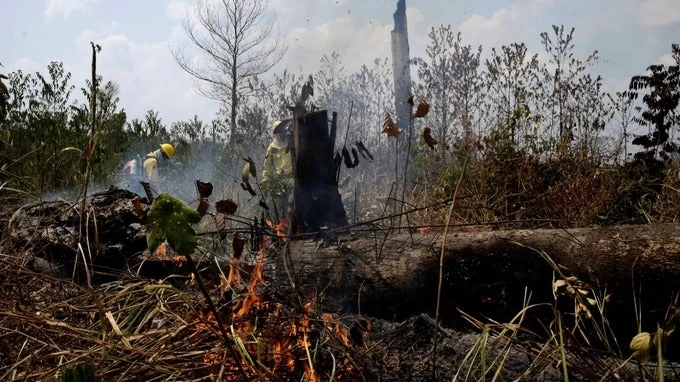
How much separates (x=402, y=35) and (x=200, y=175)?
517 cm

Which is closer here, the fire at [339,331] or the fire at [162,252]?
the fire at [339,331]

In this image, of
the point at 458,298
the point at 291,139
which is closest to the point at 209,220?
→ the point at 291,139

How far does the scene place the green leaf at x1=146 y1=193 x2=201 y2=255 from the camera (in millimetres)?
1210

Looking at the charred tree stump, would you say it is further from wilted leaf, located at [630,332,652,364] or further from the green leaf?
wilted leaf, located at [630,332,652,364]

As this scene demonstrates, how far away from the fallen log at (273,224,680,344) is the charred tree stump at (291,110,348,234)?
631 millimetres

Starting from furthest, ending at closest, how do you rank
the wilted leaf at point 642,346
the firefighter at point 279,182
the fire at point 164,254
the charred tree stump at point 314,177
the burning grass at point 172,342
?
the firefighter at point 279,182 → the charred tree stump at point 314,177 → the fire at point 164,254 → the burning grass at point 172,342 → the wilted leaf at point 642,346

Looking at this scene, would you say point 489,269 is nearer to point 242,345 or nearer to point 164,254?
point 242,345

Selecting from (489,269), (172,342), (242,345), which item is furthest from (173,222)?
(489,269)

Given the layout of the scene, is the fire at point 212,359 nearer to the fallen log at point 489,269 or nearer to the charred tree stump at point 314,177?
the fallen log at point 489,269

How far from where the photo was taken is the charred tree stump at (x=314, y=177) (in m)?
3.64

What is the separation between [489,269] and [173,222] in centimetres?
164

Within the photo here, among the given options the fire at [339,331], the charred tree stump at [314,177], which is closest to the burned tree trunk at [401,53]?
the charred tree stump at [314,177]

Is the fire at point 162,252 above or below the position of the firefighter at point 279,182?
below

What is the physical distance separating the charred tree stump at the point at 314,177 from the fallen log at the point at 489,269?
24.9 inches
